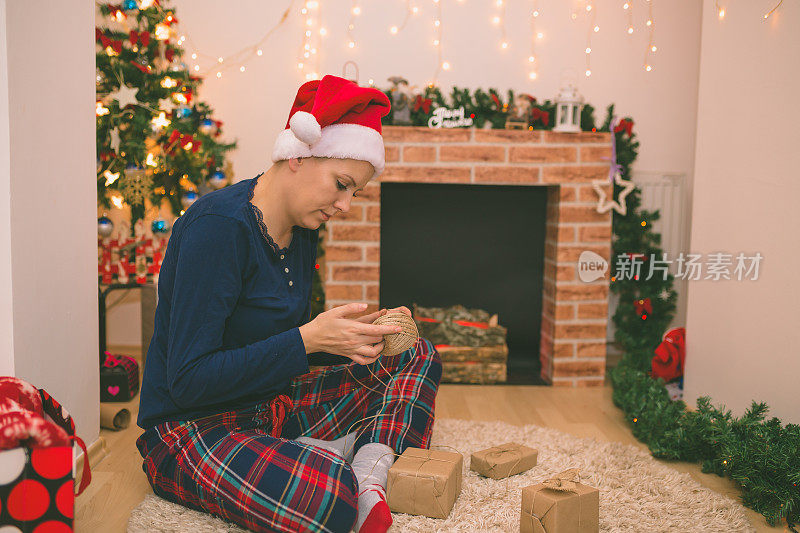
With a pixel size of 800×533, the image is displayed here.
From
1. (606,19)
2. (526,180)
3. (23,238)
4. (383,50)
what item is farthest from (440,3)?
(23,238)

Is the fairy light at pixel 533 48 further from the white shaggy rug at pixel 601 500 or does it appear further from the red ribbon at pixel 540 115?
the white shaggy rug at pixel 601 500

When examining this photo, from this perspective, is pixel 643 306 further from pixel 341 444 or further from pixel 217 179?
pixel 217 179

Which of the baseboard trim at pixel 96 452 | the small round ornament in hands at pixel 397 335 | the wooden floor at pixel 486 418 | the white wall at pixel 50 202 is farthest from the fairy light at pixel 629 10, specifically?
the baseboard trim at pixel 96 452

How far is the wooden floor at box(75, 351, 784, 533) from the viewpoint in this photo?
5.33ft

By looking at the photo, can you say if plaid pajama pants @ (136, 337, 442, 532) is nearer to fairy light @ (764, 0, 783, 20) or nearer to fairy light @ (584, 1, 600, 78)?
fairy light @ (764, 0, 783, 20)

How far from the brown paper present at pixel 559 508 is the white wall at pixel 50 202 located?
4.07 feet

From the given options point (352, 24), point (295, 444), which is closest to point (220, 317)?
point (295, 444)

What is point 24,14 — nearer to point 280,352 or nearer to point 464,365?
point 280,352

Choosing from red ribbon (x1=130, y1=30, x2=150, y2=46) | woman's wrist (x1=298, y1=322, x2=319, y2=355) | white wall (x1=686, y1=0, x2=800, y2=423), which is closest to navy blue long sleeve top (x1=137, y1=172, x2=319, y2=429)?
woman's wrist (x1=298, y1=322, x2=319, y2=355)

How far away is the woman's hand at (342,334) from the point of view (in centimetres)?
138

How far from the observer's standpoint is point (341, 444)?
1771 mm

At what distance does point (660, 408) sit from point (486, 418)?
2.04 ft

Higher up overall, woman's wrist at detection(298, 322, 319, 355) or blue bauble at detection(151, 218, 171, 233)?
blue bauble at detection(151, 218, 171, 233)

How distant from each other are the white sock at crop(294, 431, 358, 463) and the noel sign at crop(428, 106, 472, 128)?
1621 millimetres
